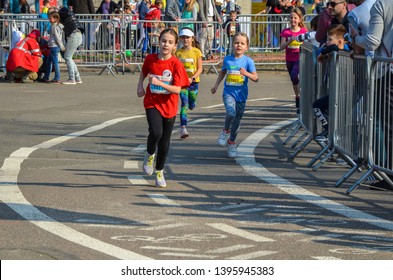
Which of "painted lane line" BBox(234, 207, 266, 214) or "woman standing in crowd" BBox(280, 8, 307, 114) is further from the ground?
"woman standing in crowd" BBox(280, 8, 307, 114)

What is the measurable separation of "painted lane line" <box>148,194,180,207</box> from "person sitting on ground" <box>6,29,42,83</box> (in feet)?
46.2

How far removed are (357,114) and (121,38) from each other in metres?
16.6

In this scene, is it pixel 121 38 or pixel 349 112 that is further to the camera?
pixel 121 38

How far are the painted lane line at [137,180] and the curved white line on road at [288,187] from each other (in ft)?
3.90

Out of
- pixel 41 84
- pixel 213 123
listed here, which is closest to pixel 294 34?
pixel 213 123

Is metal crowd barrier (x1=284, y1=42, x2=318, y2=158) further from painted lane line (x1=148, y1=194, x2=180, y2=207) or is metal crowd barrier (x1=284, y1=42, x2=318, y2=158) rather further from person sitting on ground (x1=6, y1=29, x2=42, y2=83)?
→ person sitting on ground (x1=6, y1=29, x2=42, y2=83)

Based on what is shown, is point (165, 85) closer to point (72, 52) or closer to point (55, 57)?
point (55, 57)

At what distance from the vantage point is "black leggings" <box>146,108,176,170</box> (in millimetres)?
11055

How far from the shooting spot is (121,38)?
27.4m

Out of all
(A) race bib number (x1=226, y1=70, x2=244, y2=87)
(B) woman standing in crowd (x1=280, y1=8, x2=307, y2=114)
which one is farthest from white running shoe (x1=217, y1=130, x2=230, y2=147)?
(B) woman standing in crowd (x1=280, y1=8, x2=307, y2=114)

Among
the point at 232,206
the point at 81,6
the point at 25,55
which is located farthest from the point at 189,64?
the point at 81,6

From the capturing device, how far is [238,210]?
9.57 meters

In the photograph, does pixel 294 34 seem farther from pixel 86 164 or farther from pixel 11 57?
pixel 11 57

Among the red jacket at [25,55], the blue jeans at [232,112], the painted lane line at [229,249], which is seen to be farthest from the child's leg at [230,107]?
the red jacket at [25,55]
